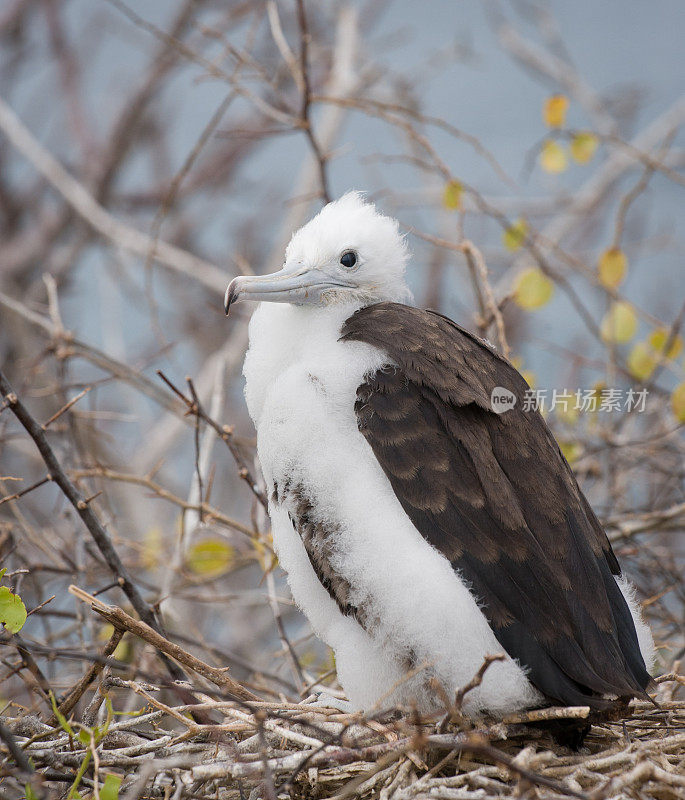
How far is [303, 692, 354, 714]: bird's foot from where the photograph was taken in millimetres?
2110

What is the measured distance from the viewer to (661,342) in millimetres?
2855

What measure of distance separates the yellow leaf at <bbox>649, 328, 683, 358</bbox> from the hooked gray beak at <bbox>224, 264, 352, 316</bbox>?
1.06 meters

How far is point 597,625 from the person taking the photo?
Answer: 75.0 inches

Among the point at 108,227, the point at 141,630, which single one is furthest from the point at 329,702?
the point at 108,227

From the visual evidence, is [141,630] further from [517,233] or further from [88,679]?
[517,233]

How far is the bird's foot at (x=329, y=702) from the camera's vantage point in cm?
211

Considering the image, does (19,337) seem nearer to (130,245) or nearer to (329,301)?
(130,245)

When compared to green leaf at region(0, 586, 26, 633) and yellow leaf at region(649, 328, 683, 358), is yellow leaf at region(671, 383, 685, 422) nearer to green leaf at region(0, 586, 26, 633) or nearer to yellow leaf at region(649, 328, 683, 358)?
yellow leaf at region(649, 328, 683, 358)

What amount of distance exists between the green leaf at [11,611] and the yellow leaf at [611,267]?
6.19 feet

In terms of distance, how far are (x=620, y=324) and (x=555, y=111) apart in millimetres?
735

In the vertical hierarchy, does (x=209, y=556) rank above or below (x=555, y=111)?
below

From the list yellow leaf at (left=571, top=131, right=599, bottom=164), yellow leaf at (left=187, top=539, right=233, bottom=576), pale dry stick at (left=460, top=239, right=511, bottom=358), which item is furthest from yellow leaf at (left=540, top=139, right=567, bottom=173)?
yellow leaf at (left=187, top=539, right=233, bottom=576)

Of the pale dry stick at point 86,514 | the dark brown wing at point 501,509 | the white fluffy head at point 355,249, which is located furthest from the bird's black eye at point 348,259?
the pale dry stick at point 86,514

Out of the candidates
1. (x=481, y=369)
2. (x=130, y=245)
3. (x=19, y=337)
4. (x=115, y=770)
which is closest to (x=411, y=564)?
(x=481, y=369)
